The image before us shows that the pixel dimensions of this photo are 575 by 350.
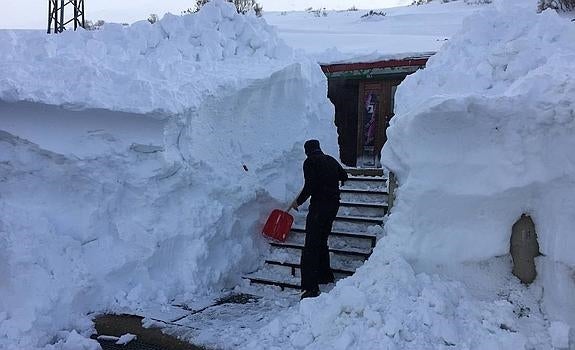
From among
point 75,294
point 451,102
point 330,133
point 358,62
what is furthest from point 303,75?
point 75,294

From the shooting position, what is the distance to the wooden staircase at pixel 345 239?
6203mm

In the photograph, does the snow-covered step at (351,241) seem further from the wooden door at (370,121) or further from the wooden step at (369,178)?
the wooden door at (370,121)

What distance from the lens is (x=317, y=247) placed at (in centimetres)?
572

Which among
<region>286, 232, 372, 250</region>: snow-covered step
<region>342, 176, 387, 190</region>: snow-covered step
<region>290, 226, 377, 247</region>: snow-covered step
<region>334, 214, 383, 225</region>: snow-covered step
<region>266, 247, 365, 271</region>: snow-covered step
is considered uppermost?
<region>342, 176, 387, 190</region>: snow-covered step

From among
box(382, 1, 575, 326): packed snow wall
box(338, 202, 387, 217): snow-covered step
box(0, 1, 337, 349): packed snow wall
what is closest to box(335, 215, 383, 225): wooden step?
box(338, 202, 387, 217): snow-covered step

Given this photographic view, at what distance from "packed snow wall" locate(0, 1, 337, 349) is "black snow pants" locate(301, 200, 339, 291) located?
1.00 meters

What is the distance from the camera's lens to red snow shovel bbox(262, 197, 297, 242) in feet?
21.9

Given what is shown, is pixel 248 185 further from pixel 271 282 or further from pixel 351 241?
pixel 351 241

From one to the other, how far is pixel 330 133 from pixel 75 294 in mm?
4678

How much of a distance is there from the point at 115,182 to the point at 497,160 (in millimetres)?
3557

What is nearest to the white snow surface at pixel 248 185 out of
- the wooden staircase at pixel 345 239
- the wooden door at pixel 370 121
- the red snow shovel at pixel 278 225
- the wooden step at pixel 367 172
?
the red snow shovel at pixel 278 225

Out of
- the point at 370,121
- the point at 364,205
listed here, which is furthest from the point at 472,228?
the point at 370,121

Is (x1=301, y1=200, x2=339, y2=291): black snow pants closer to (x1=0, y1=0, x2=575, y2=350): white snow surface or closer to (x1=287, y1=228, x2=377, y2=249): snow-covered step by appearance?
(x1=0, y1=0, x2=575, y2=350): white snow surface

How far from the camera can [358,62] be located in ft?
33.8
